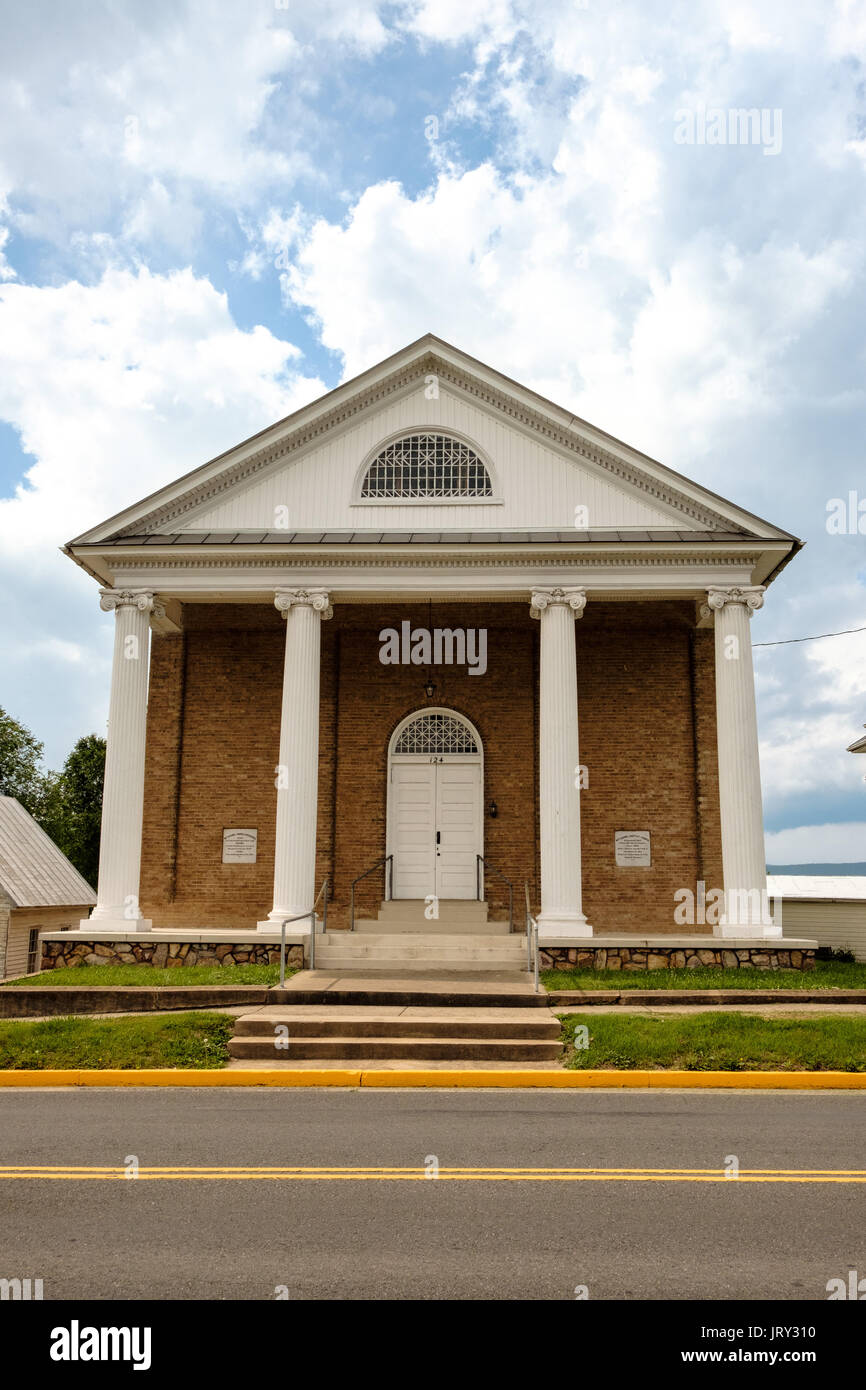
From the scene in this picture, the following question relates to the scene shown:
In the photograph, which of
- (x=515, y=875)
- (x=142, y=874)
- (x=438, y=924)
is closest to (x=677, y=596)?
(x=515, y=875)

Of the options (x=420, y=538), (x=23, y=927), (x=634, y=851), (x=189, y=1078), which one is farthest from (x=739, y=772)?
(x=23, y=927)

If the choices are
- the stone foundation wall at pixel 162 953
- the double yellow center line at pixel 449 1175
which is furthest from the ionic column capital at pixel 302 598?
the double yellow center line at pixel 449 1175

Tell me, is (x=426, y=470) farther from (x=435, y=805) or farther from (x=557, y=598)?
(x=435, y=805)

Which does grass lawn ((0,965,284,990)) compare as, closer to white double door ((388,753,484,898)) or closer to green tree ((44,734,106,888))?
white double door ((388,753,484,898))

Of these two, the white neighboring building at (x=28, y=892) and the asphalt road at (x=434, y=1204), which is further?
the white neighboring building at (x=28, y=892)

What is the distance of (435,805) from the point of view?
61.0ft

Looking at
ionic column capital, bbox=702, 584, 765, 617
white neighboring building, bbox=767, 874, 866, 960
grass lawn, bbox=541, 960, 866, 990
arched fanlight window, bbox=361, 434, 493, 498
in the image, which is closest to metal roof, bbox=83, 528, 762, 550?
ionic column capital, bbox=702, 584, 765, 617

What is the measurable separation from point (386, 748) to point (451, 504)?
4509 mm

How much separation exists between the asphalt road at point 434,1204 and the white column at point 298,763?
680 centimetres

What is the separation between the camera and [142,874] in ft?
60.4

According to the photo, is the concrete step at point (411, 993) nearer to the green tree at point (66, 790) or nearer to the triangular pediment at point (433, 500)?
the triangular pediment at point (433, 500)

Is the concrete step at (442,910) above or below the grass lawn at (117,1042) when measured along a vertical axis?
above

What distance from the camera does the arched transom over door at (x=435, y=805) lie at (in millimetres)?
18312
